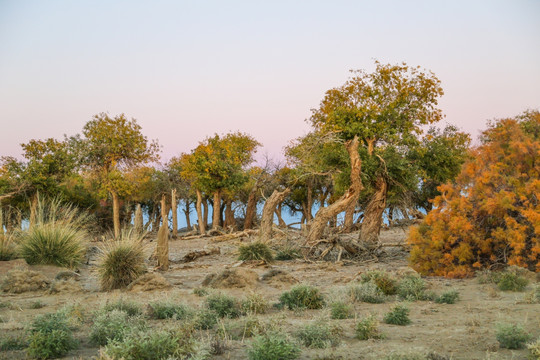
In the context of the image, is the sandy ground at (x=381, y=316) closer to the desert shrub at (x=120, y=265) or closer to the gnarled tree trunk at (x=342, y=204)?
the desert shrub at (x=120, y=265)

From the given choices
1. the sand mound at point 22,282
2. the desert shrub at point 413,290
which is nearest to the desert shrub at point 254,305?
the desert shrub at point 413,290

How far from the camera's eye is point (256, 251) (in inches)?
515

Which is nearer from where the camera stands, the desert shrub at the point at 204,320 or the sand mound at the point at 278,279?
the desert shrub at the point at 204,320

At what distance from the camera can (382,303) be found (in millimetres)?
7652

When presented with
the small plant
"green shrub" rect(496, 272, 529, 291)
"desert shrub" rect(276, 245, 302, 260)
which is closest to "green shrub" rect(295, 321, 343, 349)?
the small plant

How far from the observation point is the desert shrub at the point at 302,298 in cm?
723

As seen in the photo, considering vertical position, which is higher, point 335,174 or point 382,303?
point 335,174

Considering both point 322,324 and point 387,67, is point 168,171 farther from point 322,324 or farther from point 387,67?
point 322,324

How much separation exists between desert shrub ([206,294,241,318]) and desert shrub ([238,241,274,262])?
5.94 meters

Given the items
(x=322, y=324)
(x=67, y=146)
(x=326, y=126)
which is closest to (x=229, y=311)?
(x=322, y=324)

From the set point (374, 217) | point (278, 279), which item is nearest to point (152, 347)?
point (278, 279)

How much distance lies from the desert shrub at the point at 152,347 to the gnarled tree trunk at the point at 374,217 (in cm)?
1135

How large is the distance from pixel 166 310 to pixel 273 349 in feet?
8.81

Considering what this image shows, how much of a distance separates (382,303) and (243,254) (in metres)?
6.12
